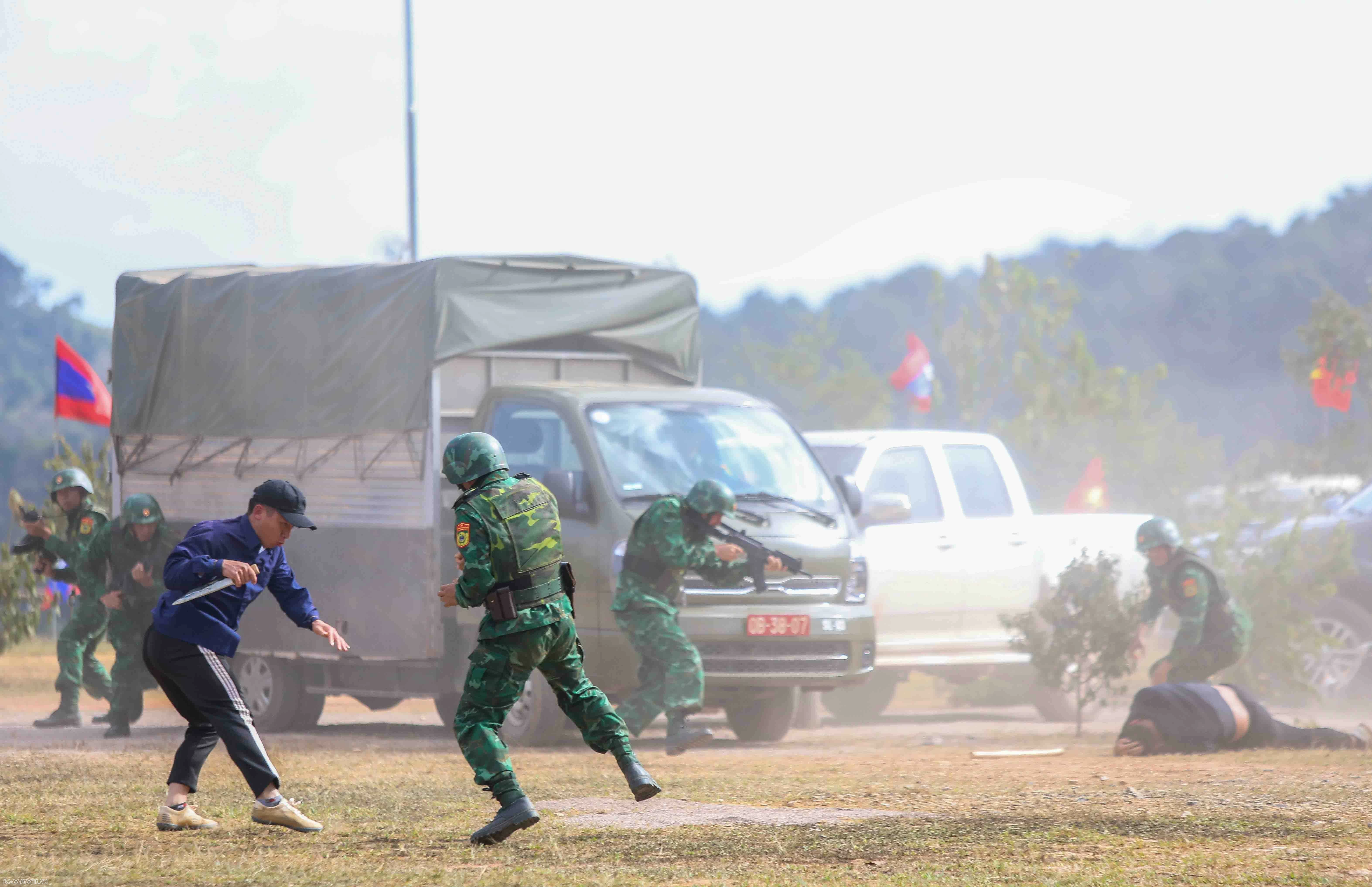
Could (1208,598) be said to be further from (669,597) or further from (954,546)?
(669,597)

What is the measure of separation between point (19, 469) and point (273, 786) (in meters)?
58.0

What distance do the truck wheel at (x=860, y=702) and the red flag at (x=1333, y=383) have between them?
992 cm

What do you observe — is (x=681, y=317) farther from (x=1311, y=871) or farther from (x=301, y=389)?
(x=1311, y=871)

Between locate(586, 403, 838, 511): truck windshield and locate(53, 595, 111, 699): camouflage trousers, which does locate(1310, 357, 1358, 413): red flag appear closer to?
locate(586, 403, 838, 511): truck windshield

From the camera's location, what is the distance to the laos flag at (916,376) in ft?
96.8

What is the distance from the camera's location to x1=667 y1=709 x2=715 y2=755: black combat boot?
10570mm

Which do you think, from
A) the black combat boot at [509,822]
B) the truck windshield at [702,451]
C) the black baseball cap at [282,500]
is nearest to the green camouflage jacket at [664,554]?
the truck windshield at [702,451]

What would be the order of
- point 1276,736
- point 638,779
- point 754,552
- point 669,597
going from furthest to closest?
point 1276,736, point 754,552, point 669,597, point 638,779

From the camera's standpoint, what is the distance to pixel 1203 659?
12477mm

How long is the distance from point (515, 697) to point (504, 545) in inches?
24.2

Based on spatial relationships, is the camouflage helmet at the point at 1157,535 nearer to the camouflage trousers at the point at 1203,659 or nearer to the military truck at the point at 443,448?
the camouflage trousers at the point at 1203,659

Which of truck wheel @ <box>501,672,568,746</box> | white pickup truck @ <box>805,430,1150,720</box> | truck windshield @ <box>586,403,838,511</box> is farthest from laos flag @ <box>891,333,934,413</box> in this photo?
truck wheel @ <box>501,672,568,746</box>

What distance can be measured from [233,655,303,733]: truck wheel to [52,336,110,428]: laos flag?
30.2 feet

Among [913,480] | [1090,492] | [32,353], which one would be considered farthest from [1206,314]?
[913,480]
